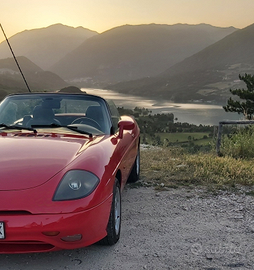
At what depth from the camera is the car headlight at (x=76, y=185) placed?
2135 millimetres

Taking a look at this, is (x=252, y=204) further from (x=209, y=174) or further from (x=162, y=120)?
(x=162, y=120)

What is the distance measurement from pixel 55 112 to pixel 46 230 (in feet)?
6.21

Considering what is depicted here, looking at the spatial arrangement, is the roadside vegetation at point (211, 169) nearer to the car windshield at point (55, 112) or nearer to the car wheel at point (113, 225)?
the car windshield at point (55, 112)

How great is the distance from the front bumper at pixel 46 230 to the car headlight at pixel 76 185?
0.13 meters

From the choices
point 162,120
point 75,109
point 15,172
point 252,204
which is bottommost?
point 162,120

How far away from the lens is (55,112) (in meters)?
3.62

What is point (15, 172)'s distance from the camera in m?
2.23

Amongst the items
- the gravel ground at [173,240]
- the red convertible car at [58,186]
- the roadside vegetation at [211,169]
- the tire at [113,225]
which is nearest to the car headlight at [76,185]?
the red convertible car at [58,186]

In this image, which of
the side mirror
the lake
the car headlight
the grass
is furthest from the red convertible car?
the lake

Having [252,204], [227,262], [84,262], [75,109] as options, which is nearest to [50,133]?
[75,109]

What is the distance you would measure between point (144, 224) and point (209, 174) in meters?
2.21

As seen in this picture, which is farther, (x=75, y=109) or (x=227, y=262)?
(x=75, y=109)

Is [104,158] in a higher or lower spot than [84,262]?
higher

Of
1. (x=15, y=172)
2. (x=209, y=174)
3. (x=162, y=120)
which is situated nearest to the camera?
(x=15, y=172)
